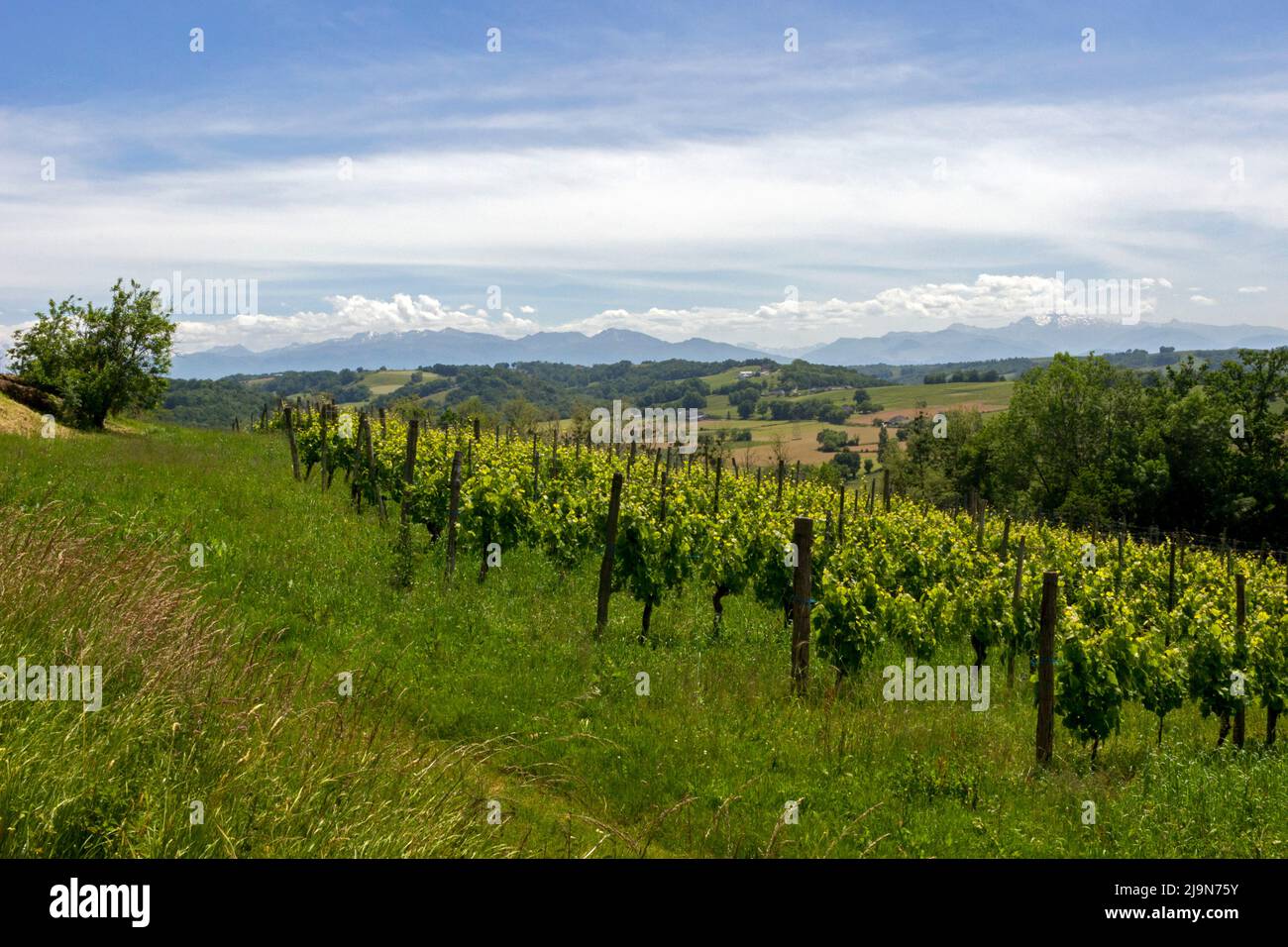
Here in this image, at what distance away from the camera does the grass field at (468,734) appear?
167 inches

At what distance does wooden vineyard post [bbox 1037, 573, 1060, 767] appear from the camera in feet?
30.5

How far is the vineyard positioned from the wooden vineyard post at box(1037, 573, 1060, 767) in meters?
0.03

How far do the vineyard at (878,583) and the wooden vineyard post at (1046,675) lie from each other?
0.03 metres

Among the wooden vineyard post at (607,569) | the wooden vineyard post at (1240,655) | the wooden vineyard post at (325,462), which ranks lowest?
the wooden vineyard post at (1240,655)

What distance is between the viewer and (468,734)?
27.9 feet

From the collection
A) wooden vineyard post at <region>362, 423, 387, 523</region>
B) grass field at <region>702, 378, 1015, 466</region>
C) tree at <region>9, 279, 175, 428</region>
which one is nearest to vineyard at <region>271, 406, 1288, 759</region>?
wooden vineyard post at <region>362, 423, 387, 523</region>

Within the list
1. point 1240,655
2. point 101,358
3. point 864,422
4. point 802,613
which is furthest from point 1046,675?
point 864,422

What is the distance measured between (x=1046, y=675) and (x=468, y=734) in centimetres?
651

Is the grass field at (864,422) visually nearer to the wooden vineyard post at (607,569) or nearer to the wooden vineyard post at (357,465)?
the wooden vineyard post at (357,465)

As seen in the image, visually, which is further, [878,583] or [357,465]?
[357,465]

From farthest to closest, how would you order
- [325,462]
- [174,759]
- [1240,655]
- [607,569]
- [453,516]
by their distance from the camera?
1. [325,462]
2. [453,516]
3. [607,569]
4. [1240,655]
5. [174,759]

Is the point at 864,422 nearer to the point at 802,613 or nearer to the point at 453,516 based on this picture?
the point at 453,516

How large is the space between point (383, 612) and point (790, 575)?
6.43m

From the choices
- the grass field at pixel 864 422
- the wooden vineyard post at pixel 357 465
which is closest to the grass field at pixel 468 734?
the wooden vineyard post at pixel 357 465
